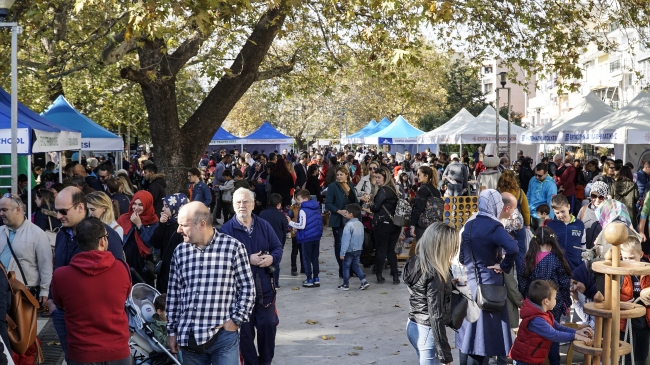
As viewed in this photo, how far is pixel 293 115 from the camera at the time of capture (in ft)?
216

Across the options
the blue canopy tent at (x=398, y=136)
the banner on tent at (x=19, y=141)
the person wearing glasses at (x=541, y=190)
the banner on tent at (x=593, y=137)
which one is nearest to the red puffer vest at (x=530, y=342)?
the banner on tent at (x=19, y=141)

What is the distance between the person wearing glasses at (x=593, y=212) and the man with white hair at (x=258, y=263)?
4.36 meters

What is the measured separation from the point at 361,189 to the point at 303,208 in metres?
2.63

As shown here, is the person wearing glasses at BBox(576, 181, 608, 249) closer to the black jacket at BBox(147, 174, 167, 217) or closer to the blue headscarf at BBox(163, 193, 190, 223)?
the blue headscarf at BBox(163, 193, 190, 223)

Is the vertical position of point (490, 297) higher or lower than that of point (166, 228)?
lower

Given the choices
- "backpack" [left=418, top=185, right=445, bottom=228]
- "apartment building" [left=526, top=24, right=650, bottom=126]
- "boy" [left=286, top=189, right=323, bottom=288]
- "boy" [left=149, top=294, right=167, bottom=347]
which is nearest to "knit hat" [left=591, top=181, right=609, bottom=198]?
"backpack" [left=418, top=185, right=445, bottom=228]

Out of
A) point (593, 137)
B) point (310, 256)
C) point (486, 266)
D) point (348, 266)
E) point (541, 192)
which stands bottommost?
point (348, 266)

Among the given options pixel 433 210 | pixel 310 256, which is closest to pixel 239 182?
pixel 310 256

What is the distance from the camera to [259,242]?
21.2 feet

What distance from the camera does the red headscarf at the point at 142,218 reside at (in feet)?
28.7

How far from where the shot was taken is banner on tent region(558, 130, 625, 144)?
56.0 feet

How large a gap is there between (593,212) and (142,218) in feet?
19.1

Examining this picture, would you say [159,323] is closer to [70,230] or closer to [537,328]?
[70,230]

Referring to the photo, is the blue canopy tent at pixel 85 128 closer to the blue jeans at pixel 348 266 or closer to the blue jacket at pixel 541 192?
the blue jeans at pixel 348 266
